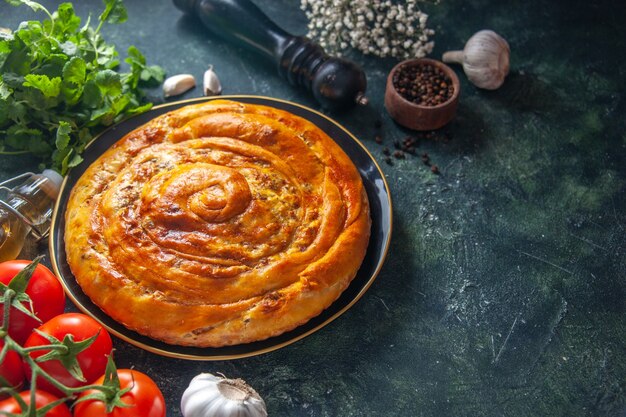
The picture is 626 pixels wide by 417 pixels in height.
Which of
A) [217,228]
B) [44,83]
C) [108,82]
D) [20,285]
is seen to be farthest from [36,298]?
[108,82]

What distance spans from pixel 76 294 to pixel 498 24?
3.27 meters

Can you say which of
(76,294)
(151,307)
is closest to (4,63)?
(76,294)

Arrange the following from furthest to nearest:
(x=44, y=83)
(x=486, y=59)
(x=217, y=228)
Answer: (x=486, y=59), (x=44, y=83), (x=217, y=228)

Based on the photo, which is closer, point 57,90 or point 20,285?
point 20,285

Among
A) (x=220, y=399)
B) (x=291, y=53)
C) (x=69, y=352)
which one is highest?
(x=69, y=352)

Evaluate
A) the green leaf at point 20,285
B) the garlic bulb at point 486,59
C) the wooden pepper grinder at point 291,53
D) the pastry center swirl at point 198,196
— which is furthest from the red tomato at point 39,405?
the garlic bulb at point 486,59

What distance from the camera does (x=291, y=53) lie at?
405cm

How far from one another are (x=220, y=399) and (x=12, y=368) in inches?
32.2

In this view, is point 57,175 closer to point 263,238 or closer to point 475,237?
point 263,238

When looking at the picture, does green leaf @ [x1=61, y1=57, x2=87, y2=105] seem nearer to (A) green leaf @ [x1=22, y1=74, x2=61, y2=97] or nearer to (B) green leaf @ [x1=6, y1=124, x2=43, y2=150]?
(A) green leaf @ [x1=22, y1=74, x2=61, y2=97]

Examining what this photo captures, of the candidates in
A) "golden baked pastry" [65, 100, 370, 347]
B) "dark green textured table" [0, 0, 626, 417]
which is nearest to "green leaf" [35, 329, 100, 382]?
"golden baked pastry" [65, 100, 370, 347]

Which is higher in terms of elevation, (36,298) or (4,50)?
(4,50)

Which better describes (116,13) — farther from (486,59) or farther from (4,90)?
(486,59)

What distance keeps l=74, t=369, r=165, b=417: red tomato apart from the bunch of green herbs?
137cm
